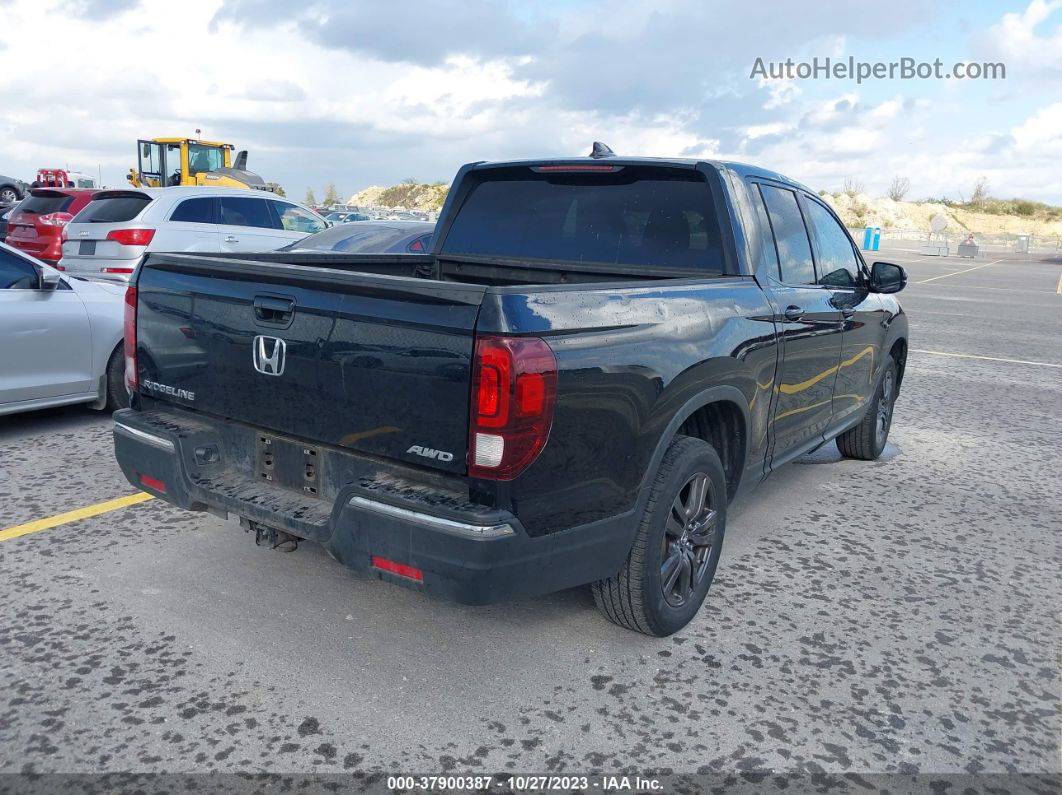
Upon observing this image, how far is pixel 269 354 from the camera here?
3.32 m

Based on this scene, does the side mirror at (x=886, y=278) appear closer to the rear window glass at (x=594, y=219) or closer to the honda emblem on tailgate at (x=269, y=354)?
the rear window glass at (x=594, y=219)

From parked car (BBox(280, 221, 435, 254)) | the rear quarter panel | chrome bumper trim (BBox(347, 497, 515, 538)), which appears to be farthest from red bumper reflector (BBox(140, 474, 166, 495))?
parked car (BBox(280, 221, 435, 254))

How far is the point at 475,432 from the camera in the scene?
2852mm

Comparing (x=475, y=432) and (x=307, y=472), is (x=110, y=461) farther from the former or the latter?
(x=475, y=432)

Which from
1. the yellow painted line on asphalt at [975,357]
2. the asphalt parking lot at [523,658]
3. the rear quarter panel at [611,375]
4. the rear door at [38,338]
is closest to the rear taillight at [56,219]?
the rear door at [38,338]

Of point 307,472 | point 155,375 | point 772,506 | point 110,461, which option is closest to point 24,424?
point 110,461

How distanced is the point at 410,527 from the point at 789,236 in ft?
9.13

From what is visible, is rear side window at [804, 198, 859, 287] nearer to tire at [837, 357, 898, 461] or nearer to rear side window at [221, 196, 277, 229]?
tire at [837, 357, 898, 461]

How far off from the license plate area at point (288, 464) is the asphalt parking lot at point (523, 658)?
0.62 meters

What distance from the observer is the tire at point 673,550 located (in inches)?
135

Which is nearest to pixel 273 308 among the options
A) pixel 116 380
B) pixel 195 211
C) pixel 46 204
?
pixel 116 380

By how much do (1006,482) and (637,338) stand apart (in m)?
4.13

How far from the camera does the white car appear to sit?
39.0 feet

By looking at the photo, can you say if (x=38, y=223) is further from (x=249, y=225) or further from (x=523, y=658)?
(x=523, y=658)
